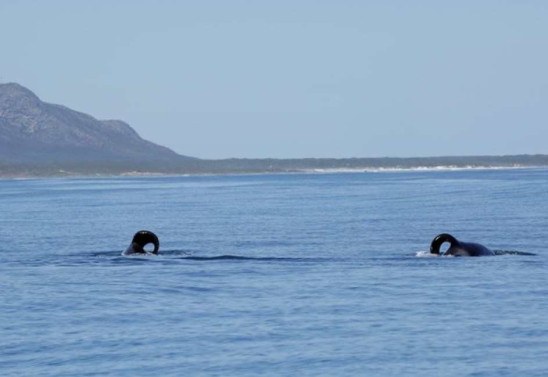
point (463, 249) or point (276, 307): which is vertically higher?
point (463, 249)

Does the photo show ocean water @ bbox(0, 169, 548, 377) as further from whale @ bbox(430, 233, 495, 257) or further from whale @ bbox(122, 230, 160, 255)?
whale @ bbox(122, 230, 160, 255)

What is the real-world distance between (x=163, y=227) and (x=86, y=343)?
39.2m

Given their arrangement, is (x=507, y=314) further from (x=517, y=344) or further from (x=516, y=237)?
(x=516, y=237)

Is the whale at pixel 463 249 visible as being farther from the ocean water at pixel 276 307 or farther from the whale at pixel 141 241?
the whale at pixel 141 241

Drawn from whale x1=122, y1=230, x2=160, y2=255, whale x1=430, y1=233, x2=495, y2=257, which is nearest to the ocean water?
whale x1=430, y1=233, x2=495, y2=257

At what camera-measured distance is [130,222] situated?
71125 millimetres

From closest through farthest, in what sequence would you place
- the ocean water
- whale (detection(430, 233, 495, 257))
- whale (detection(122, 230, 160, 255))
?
the ocean water
whale (detection(430, 233, 495, 257))
whale (detection(122, 230, 160, 255))

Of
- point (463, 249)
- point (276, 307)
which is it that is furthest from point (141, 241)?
point (276, 307)

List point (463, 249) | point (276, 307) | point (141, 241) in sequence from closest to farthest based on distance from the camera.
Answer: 1. point (276, 307)
2. point (463, 249)
3. point (141, 241)

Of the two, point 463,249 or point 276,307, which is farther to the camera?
point 463,249

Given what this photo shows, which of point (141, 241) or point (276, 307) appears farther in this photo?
point (141, 241)

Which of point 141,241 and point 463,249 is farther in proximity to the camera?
point 141,241

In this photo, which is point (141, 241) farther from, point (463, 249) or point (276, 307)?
point (276, 307)

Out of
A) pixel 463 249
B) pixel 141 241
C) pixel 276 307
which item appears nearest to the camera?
pixel 276 307
